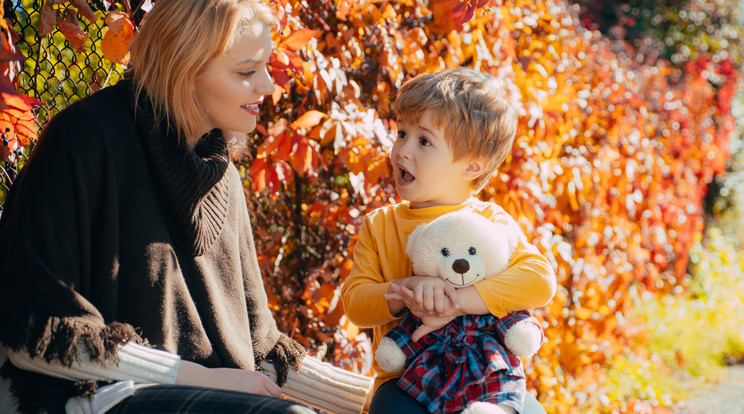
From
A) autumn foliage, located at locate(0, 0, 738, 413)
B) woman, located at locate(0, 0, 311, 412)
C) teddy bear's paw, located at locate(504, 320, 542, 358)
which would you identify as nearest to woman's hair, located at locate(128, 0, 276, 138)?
woman, located at locate(0, 0, 311, 412)

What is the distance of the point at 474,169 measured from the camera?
1.91 m

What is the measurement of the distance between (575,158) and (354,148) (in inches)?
71.6

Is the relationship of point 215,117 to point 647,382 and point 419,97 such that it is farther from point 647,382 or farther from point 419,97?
point 647,382

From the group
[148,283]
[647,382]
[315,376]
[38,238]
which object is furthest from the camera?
[647,382]

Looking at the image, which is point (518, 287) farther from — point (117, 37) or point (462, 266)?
point (117, 37)

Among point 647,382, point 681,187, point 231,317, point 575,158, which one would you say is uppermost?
point 231,317

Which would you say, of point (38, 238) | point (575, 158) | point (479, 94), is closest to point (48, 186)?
point (38, 238)

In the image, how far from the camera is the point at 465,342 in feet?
5.55

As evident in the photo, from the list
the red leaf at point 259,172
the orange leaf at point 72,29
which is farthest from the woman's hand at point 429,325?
the orange leaf at point 72,29

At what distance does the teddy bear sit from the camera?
1.62m

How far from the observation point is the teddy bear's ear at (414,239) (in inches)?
69.7

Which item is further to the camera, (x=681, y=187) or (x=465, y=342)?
(x=681, y=187)

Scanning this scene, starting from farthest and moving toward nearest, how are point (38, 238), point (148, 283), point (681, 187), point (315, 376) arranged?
point (681, 187) → point (315, 376) → point (148, 283) → point (38, 238)

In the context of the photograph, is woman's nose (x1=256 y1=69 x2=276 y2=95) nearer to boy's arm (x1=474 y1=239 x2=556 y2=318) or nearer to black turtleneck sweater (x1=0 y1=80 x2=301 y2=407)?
black turtleneck sweater (x1=0 y1=80 x2=301 y2=407)
